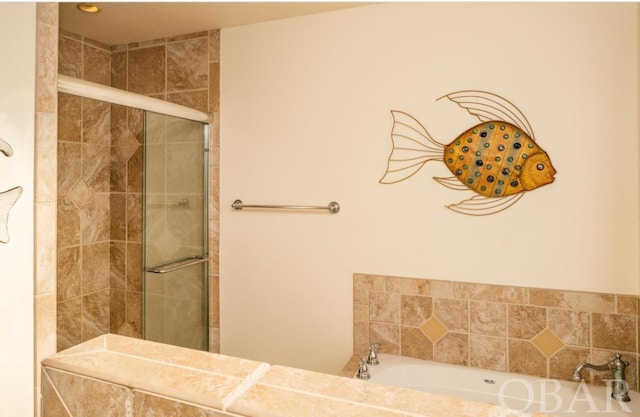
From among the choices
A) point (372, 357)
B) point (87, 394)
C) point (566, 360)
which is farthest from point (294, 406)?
point (566, 360)

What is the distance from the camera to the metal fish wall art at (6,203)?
899 mm

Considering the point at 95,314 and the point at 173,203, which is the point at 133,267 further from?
the point at 173,203

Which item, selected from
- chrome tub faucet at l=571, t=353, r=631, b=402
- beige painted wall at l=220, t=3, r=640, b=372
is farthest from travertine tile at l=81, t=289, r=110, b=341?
chrome tub faucet at l=571, t=353, r=631, b=402

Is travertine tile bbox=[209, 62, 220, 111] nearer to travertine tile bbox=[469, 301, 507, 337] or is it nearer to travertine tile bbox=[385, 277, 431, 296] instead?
travertine tile bbox=[385, 277, 431, 296]

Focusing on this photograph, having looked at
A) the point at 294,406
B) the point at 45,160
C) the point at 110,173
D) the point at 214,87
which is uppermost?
the point at 214,87

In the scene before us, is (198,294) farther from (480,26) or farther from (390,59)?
(480,26)

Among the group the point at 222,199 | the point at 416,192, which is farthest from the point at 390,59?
the point at 222,199

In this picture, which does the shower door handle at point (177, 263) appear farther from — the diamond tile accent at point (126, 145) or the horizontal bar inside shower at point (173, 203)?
the diamond tile accent at point (126, 145)

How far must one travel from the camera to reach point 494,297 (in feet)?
6.39

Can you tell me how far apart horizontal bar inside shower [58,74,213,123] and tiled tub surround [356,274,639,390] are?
1.26 metres

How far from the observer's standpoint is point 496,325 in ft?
6.40

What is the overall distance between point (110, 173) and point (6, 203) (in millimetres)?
1963

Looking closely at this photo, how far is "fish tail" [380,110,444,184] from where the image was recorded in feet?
6.66

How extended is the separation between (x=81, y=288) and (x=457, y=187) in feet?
7.41
